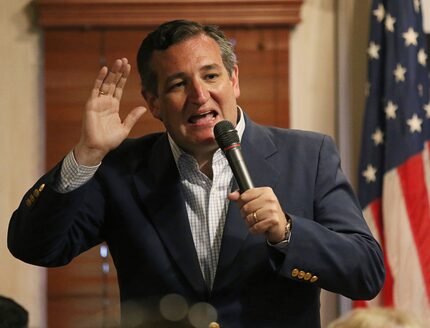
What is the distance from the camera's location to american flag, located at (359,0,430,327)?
4844 millimetres

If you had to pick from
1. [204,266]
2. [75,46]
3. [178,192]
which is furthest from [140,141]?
[75,46]

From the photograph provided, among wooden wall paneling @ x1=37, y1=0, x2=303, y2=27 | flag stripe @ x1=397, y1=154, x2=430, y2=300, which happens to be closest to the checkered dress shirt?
flag stripe @ x1=397, y1=154, x2=430, y2=300

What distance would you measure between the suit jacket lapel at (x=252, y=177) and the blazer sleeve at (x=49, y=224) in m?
0.40

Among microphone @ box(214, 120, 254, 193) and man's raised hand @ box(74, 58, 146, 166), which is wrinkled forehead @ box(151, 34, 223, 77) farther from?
microphone @ box(214, 120, 254, 193)

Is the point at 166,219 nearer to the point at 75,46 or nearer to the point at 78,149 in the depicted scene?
the point at 78,149

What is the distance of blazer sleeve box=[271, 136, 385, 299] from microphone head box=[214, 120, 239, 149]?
25 cm

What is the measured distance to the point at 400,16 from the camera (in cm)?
496

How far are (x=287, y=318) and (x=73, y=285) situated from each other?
3011mm

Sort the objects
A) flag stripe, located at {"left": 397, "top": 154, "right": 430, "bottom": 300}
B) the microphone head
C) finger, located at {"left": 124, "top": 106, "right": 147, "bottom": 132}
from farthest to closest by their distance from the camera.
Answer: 1. flag stripe, located at {"left": 397, "top": 154, "right": 430, "bottom": 300}
2. finger, located at {"left": 124, "top": 106, "right": 147, "bottom": 132}
3. the microphone head

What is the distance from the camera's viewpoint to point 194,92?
8.12 feet

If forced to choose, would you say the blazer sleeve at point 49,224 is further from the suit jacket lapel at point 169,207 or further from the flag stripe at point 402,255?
the flag stripe at point 402,255

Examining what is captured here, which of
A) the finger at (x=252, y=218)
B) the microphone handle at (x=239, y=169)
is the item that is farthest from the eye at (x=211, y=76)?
the finger at (x=252, y=218)

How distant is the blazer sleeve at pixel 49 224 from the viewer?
7.91 feet

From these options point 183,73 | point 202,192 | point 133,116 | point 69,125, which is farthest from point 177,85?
point 69,125
